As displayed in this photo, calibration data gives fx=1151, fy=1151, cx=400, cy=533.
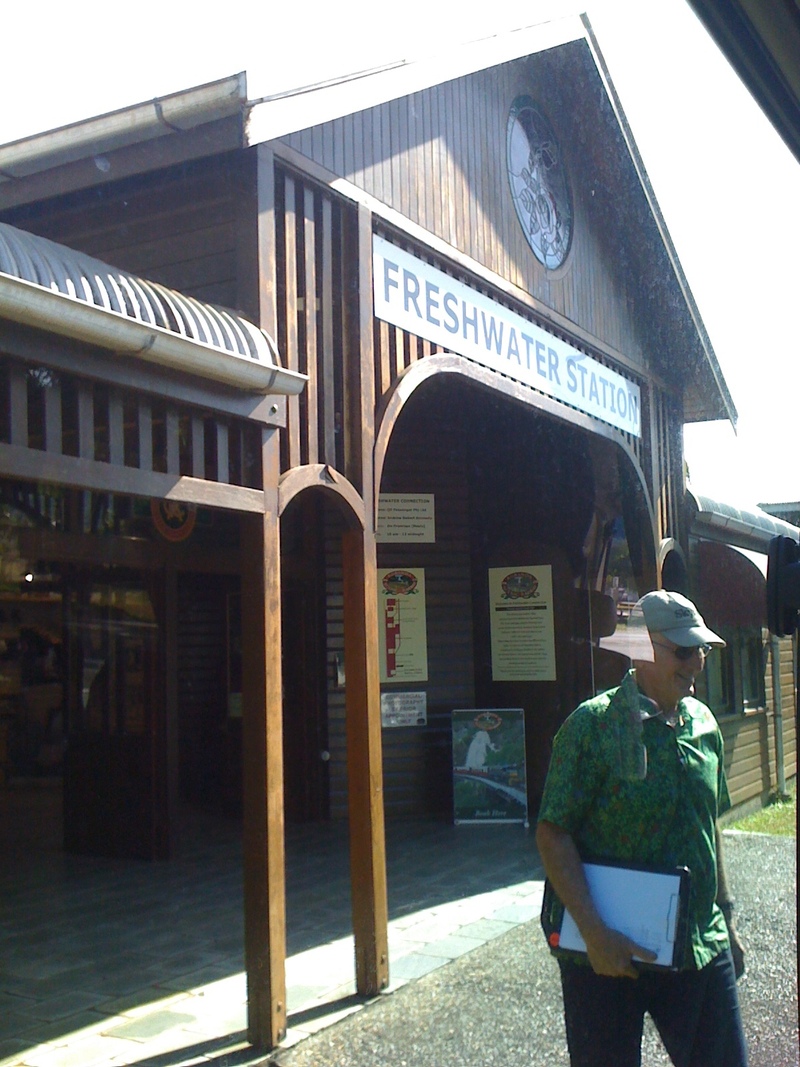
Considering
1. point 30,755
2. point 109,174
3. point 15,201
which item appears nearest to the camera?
point 109,174

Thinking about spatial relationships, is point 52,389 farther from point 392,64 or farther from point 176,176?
point 392,64

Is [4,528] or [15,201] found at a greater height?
[15,201]

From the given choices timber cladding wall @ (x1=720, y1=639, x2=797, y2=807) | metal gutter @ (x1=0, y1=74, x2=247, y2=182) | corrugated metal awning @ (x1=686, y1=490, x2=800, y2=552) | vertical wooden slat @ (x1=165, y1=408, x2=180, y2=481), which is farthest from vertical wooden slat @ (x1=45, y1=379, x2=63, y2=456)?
timber cladding wall @ (x1=720, y1=639, x2=797, y2=807)

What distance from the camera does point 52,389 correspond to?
4117 millimetres

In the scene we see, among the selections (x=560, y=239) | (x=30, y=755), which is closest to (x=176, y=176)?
(x=560, y=239)

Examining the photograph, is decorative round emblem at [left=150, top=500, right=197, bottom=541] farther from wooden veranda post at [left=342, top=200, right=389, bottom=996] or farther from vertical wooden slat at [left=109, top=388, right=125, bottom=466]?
vertical wooden slat at [left=109, top=388, right=125, bottom=466]

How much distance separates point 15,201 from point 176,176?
0.93 m

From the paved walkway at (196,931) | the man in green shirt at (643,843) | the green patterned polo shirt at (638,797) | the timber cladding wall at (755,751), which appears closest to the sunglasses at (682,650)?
the man in green shirt at (643,843)

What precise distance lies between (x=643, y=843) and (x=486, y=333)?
184 inches

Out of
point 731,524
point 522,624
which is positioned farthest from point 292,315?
point 731,524

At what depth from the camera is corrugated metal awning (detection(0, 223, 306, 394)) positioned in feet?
12.4

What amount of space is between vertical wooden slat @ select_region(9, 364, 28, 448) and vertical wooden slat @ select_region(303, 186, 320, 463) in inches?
67.1

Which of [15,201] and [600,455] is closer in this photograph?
[15,201]

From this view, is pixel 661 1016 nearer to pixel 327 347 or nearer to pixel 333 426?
pixel 333 426
